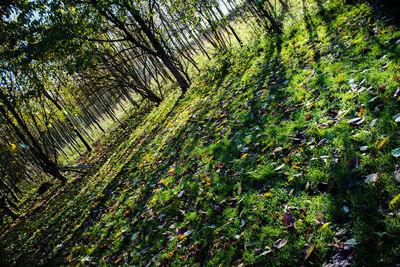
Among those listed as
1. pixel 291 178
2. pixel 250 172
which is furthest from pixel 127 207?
pixel 291 178

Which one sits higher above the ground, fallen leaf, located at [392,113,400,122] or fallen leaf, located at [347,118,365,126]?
fallen leaf, located at [347,118,365,126]

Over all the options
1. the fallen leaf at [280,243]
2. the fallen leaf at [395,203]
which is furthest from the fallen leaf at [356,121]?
the fallen leaf at [280,243]

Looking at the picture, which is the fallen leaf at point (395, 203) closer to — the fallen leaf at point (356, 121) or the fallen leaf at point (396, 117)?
the fallen leaf at point (396, 117)

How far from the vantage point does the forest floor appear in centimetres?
164

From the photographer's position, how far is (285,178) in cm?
230

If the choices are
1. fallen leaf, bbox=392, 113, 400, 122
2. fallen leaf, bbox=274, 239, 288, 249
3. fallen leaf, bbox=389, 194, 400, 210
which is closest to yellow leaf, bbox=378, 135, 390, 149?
fallen leaf, bbox=392, 113, 400, 122

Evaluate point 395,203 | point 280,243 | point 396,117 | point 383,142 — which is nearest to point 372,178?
point 395,203

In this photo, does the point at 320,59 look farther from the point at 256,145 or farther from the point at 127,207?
the point at 127,207

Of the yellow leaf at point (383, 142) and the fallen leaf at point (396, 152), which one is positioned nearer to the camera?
the fallen leaf at point (396, 152)

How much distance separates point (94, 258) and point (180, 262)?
2.14m

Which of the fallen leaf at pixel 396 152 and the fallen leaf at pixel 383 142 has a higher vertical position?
the fallen leaf at pixel 383 142

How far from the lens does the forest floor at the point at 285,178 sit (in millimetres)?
1638

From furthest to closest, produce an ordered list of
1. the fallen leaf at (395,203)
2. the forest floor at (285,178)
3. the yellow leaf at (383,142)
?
the yellow leaf at (383,142) < the forest floor at (285,178) < the fallen leaf at (395,203)

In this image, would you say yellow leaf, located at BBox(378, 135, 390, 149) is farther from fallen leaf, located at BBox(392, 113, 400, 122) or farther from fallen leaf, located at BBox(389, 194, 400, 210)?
fallen leaf, located at BBox(389, 194, 400, 210)
